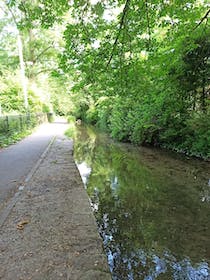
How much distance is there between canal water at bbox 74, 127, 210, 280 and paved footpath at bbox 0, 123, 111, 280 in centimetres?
53

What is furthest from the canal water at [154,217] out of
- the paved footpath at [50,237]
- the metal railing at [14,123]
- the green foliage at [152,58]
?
Answer: the metal railing at [14,123]

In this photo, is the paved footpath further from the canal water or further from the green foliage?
the green foliage

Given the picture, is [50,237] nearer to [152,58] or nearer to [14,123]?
[152,58]

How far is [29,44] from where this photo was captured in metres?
32.7

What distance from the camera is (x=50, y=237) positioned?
400 centimetres

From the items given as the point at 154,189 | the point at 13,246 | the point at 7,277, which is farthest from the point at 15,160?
the point at 7,277

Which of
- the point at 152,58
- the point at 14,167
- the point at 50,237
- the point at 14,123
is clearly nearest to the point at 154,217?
the point at 50,237

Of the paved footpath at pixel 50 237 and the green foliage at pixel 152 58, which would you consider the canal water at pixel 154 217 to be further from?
the green foliage at pixel 152 58

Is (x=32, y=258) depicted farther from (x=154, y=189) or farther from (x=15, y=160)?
(x=15, y=160)

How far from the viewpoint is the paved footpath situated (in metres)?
3.16

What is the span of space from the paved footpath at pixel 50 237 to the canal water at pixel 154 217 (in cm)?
53

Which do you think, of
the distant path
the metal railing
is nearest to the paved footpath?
the distant path

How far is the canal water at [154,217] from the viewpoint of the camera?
3934 millimetres

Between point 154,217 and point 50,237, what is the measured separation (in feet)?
8.20
